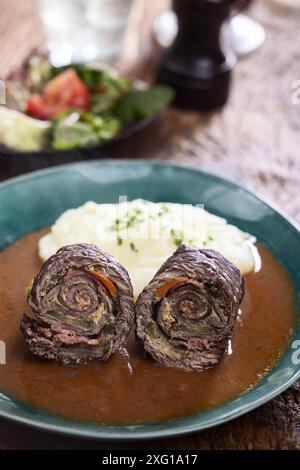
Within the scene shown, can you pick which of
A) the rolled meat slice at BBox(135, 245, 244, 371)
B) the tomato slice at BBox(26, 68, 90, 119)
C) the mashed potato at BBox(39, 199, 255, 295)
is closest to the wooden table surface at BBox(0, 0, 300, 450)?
the rolled meat slice at BBox(135, 245, 244, 371)

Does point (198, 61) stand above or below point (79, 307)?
above

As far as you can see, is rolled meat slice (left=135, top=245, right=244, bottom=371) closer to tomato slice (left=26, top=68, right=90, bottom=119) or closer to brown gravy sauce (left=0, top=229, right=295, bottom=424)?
brown gravy sauce (left=0, top=229, right=295, bottom=424)

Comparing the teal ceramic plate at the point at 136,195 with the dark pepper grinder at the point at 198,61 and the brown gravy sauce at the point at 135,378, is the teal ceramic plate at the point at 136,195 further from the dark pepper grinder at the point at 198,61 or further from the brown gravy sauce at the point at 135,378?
the dark pepper grinder at the point at 198,61

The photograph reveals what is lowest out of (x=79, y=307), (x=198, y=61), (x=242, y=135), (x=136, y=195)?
(x=242, y=135)

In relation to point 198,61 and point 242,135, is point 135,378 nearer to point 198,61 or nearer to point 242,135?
point 242,135

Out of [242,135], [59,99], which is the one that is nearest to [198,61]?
[242,135]

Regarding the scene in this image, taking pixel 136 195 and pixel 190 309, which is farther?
pixel 136 195

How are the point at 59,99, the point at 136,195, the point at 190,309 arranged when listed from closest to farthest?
the point at 190,309 < the point at 136,195 < the point at 59,99
